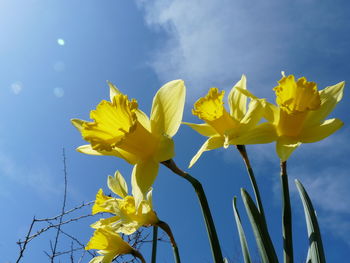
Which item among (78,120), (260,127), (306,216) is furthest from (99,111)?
(306,216)

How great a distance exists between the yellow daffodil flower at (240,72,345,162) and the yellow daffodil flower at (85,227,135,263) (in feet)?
3.01

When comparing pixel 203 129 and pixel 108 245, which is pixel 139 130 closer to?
pixel 203 129

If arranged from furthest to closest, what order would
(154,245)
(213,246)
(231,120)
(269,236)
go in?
(154,245), (231,120), (269,236), (213,246)

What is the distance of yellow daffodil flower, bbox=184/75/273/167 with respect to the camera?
127cm

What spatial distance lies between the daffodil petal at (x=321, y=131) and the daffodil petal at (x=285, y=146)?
0.19ft

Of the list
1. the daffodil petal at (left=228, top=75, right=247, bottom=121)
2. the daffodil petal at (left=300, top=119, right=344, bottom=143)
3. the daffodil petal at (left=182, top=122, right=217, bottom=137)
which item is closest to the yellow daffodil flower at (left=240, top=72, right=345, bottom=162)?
the daffodil petal at (left=300, top=119, right=344, bottom=143)

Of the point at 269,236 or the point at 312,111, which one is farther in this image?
the point at 312,111

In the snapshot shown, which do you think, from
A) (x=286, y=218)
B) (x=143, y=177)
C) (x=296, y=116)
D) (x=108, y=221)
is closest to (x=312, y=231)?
(x=286, y=218)

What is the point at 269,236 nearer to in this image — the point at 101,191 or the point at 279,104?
the point at 279,104

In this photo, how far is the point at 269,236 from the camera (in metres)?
1.22

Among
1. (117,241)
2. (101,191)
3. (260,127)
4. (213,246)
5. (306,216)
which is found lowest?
(213,246)

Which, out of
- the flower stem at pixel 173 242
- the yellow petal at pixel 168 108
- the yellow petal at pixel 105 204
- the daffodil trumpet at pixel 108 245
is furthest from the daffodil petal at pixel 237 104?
the daffodil trumpet at pixel 108 245

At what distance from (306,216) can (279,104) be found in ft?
1.65

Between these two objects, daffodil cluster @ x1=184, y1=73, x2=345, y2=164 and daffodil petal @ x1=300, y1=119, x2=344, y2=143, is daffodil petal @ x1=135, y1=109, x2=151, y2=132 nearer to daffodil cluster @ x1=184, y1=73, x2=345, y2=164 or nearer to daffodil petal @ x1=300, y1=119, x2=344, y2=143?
daffodil cluster @ x1=184, y1=73, x2=345, y2=164
